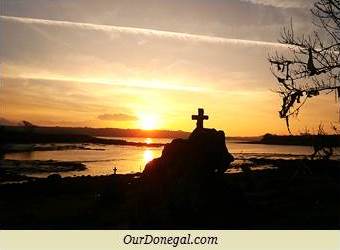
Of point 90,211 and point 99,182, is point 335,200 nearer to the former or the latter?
point 90,211

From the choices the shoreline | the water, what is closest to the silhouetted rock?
the shoreline

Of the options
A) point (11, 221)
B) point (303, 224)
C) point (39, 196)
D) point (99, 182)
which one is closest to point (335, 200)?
point (303, 224)

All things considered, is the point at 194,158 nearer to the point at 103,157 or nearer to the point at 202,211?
the point at 202,211

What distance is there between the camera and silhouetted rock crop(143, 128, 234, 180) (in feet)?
39.7

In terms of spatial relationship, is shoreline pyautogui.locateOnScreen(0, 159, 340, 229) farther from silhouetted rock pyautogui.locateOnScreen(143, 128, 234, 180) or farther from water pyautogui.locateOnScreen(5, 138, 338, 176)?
water pyautogui.locateOnScreen(5, 138, 338, 176)

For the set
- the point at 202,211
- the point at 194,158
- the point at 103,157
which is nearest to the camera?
the point at 202,211

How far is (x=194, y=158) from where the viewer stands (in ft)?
40.2

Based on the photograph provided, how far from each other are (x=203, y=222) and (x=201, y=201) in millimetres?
694

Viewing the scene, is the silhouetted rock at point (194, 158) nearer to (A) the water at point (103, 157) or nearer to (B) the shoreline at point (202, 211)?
(B) the shoreline at point (202, 211)

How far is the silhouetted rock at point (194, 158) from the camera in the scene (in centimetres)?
1209

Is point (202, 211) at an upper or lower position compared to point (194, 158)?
lower

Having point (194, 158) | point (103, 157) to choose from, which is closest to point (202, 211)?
point (194, 158)

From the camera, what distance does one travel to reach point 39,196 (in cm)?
2427

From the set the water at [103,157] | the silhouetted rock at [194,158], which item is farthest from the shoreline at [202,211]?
the water at [103,157]
